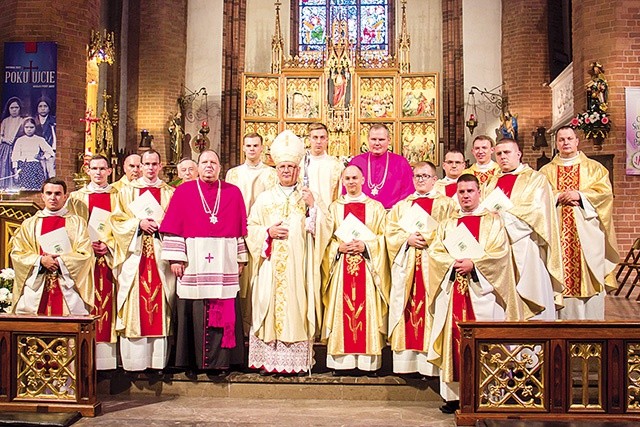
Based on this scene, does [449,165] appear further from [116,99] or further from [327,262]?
[116,99]

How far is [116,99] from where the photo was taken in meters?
16.3

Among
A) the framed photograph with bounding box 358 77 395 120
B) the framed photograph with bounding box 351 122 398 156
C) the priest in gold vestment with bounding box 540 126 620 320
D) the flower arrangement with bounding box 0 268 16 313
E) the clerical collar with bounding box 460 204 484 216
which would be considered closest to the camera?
the clerical collar with bounding box 460 204 484 216

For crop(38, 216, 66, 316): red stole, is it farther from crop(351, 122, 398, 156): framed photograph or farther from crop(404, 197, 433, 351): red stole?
crop(351, 122, 398, 156): framed photograph

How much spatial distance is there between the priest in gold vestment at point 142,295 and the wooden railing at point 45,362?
83 centimetres

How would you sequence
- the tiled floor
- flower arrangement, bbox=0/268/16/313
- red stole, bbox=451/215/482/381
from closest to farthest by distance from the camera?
the tiled floor
red stole, bbox=451/215/482/381
flower arrangement, bbox=0/268/16/313

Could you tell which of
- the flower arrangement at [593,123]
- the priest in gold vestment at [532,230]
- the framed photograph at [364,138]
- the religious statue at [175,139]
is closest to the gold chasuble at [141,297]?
the priest in gold vestment at [532,230]

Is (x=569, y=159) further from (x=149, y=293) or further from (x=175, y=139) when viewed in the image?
(x=175, y=139)

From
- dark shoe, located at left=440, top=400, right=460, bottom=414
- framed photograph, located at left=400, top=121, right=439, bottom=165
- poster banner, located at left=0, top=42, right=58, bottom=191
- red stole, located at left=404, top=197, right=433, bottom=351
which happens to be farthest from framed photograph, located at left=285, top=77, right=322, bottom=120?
dark shoe, located at left=440, top=400, right=460, bottom=414

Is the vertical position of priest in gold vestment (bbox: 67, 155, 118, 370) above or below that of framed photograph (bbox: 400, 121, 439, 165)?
below

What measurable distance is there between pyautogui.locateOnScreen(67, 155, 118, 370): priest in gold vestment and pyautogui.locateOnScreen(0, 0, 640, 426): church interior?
2.52 meters

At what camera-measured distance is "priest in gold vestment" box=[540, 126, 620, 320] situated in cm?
691

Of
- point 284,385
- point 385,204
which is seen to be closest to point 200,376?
point 284,385

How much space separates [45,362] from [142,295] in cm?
105

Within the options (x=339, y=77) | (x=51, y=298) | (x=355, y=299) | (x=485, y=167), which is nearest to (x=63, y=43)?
(x=339, y=77)
